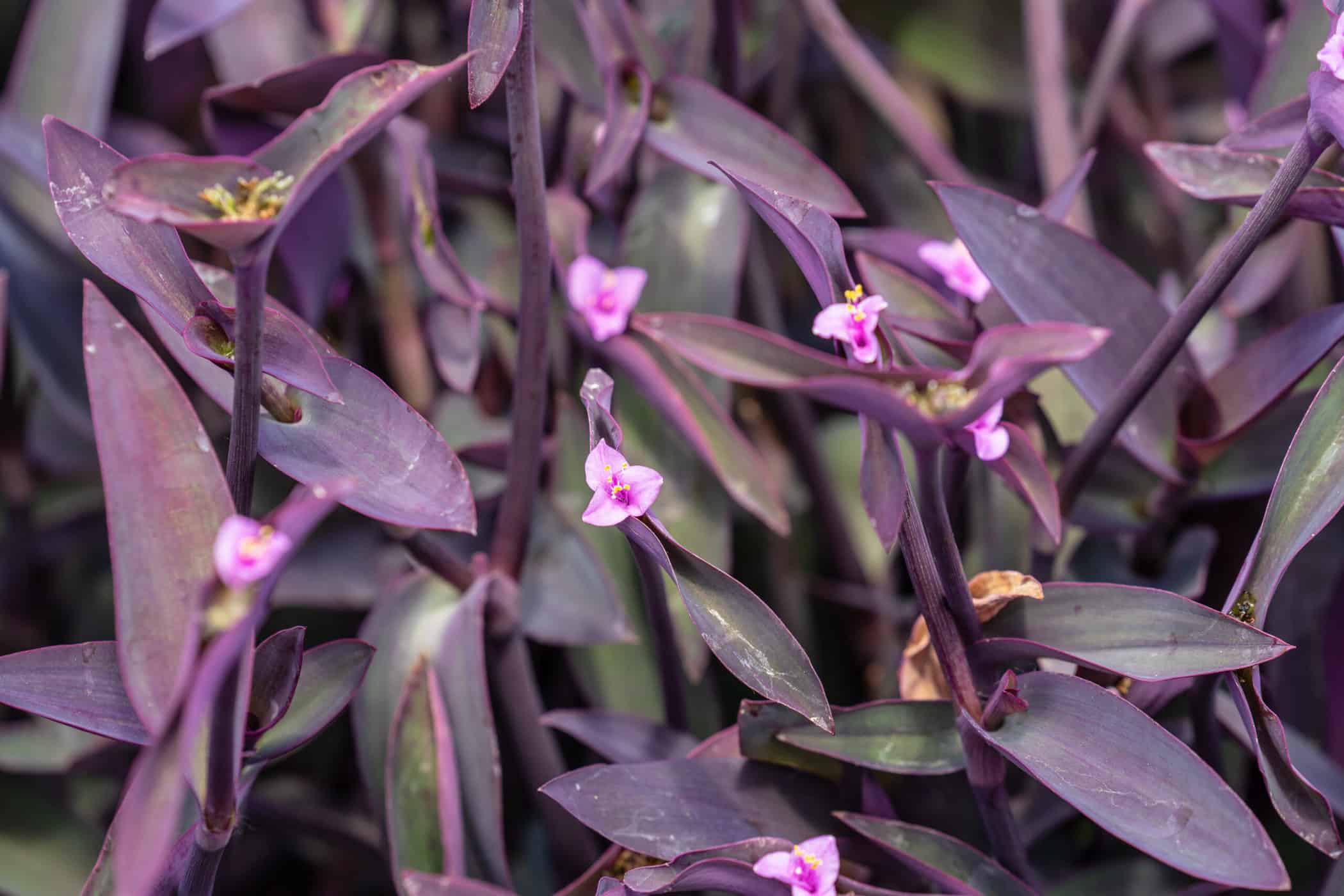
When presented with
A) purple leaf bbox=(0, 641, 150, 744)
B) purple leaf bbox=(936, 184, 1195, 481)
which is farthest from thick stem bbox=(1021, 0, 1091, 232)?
purple leaf bbox=(0, 641, 150, 744)

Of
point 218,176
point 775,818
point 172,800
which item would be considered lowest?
point 775,818

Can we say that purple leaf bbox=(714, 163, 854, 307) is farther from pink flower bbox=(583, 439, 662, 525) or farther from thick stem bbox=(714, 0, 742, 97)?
thick stem bbox=(714, 0, 742, 97)

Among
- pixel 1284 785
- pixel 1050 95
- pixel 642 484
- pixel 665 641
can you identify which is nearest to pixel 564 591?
pixel 665 641

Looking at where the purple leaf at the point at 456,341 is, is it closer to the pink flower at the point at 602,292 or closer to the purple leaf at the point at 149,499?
the pink flower at the point at 602,292

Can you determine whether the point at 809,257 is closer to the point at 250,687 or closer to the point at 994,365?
the point at 994,365

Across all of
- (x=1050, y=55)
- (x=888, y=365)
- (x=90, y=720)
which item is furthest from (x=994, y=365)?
(x=1050, y=55)

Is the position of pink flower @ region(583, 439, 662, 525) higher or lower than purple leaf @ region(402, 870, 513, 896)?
higher

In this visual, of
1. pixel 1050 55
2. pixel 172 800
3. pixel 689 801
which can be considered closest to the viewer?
pixel 172 800
